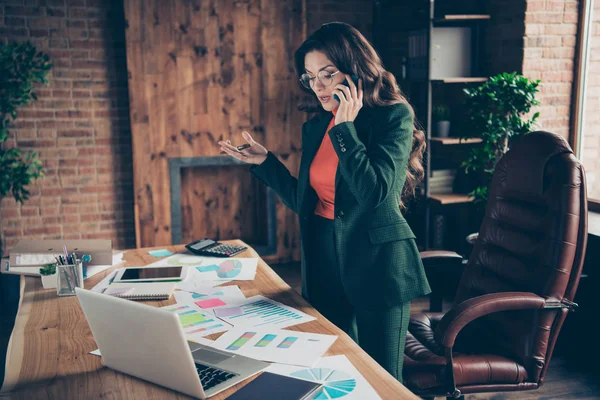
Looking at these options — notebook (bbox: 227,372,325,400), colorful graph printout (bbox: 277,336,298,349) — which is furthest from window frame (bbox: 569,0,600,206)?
notebook (bbox: 227,372,325,400)

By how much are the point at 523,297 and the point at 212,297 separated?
1.00m

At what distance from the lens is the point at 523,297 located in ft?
6.06

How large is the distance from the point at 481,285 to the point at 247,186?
→ 9.53 feet

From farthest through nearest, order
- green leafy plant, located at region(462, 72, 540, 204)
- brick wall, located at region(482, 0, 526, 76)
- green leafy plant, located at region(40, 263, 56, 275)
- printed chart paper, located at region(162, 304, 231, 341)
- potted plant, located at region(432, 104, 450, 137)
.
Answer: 1. potted plant, located at region(432, 104, 450, 137)
2. brick wall, located at region(482, 0, 526, 76)
3. green leafy plant, located at region(462, 72, 540, 204)
4. green leafy plant, located at region(40, 263, 56, 275)
5. printed chart paper, located at region(162, 304, 231, 341)

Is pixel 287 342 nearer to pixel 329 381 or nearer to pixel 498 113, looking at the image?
pixel 329 381

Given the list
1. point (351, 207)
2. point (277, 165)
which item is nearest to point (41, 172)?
point (277, 165)

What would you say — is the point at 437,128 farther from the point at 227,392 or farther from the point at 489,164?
the point at 227,392

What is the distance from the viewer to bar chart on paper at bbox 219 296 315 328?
1.61 metres

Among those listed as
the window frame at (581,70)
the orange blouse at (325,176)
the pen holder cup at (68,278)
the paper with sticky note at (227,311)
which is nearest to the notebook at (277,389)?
the paper with sticky note at (227,311)

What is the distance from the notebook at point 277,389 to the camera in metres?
1.20

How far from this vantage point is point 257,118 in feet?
15.2

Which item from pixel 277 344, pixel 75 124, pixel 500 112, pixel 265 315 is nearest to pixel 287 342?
pixel 277 344

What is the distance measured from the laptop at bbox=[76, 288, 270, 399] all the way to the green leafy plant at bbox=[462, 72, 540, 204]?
2638mm

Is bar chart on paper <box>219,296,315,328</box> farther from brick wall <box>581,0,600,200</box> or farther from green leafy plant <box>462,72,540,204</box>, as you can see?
brick wall <box>581,0,600,200</box>
